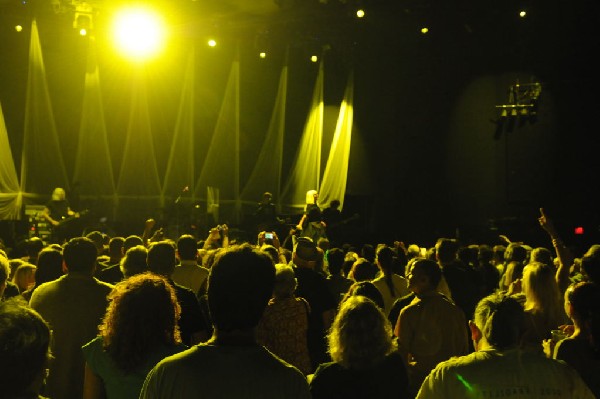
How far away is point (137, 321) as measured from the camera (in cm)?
302

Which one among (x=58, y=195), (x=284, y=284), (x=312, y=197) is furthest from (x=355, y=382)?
(x=58, y=195)

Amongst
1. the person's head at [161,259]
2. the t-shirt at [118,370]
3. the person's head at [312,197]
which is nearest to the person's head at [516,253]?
the person's head at [161,259]

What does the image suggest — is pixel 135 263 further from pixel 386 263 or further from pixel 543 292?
pixel 543 292

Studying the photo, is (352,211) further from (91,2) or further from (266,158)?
(91,2)

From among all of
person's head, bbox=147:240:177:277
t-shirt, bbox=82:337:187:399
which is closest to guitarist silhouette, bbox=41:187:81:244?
person's head, bbox=147:240:177:277

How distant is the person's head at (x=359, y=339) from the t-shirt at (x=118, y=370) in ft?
2.21

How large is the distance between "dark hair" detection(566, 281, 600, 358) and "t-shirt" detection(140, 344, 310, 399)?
1.78 metres

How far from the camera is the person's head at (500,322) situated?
2.97 meters

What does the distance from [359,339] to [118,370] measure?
3.33 ft

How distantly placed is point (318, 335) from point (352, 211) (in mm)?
13060

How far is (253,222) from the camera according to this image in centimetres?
1712

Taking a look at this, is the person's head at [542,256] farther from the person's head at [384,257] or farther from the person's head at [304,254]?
the person's head at [304,254]

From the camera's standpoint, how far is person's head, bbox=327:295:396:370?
3111 millimetres

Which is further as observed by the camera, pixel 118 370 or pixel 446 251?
pixel 446 251
